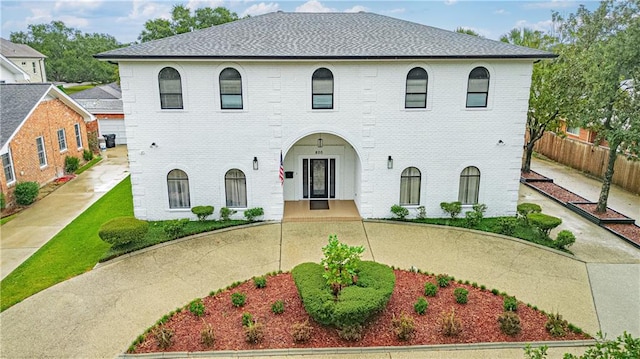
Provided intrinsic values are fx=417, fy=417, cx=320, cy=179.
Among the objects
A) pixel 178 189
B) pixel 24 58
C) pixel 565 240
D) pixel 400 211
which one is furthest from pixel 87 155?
pixel 24 58

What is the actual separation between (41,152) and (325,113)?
15784 millimetres

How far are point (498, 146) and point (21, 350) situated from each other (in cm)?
1618

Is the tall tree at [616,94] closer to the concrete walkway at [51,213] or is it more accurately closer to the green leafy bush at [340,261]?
the green leafy bush at [340,261]

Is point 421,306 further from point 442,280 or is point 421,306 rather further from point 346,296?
point 346,296

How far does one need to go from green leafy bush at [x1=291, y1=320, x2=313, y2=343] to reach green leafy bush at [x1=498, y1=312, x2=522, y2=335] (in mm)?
4430

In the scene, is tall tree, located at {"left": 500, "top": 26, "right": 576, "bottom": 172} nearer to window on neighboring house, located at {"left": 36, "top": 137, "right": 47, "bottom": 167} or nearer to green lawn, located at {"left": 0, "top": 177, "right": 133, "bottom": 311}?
green lawn, located at {"left": 0, "top": 177, "right": 133, "bottom": 311}

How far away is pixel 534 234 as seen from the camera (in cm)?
1528

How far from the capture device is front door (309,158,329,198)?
18328mm

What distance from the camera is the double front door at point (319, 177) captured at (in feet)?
60.0

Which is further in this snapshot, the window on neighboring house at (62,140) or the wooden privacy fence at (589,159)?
the window on neighboring house at (62,140)

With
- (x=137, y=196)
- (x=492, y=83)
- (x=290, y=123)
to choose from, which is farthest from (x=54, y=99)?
(x=492, y=83)

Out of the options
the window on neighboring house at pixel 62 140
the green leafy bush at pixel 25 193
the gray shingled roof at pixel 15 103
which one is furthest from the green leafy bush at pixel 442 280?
the window on neighboring house at pixel 62 140

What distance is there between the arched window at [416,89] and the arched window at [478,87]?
171cm

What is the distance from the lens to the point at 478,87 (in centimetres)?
1586
